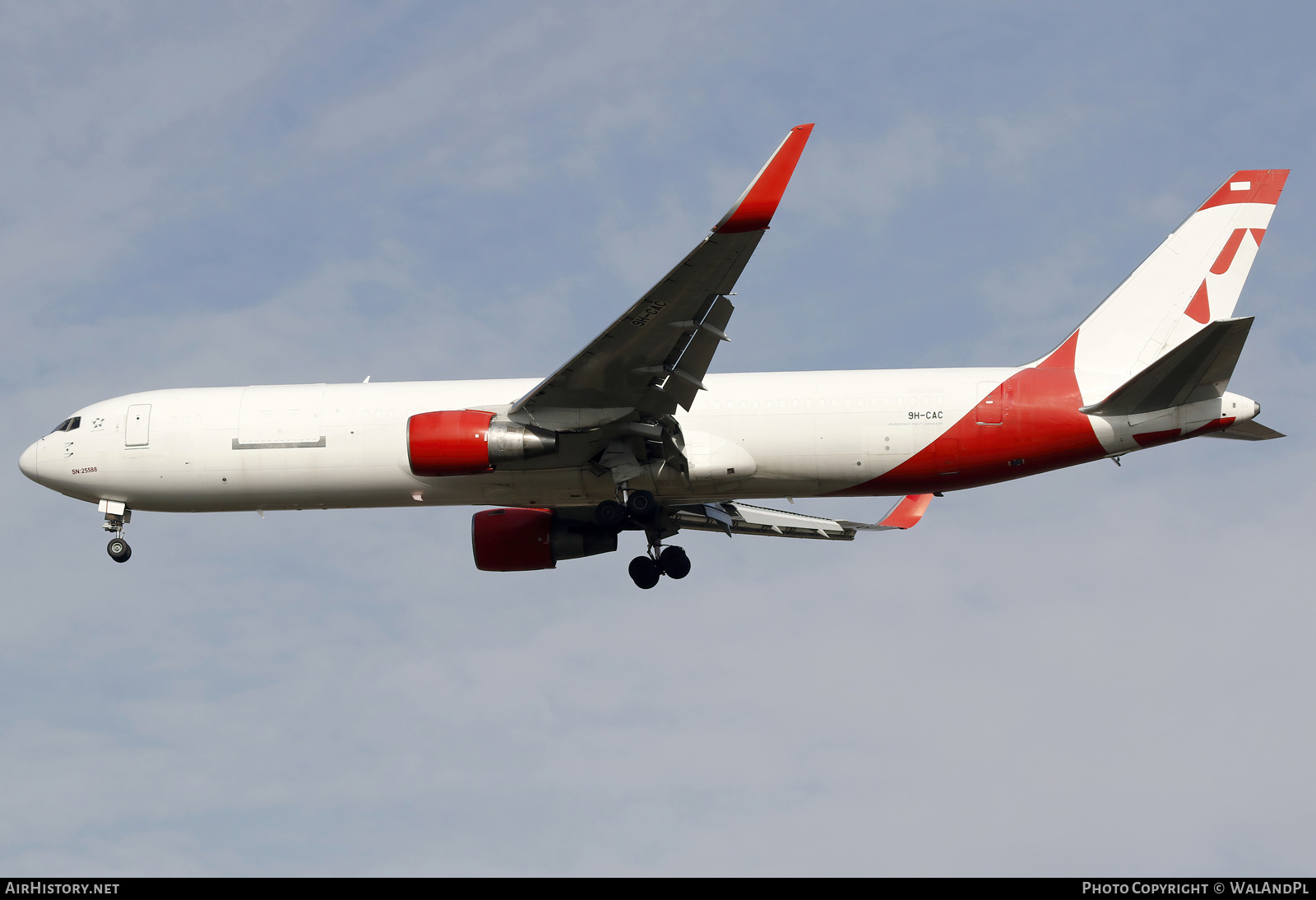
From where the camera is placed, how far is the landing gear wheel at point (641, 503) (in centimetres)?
2641

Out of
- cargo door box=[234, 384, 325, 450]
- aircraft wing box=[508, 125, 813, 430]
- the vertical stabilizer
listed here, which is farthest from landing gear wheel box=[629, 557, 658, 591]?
the vertical stabilizer

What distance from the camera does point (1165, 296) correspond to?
27.3 meters

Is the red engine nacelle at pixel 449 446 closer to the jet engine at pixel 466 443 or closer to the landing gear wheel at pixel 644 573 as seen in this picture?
the jet engine at pixel 466 443

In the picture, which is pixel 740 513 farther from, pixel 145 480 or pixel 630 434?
pixel 145 480

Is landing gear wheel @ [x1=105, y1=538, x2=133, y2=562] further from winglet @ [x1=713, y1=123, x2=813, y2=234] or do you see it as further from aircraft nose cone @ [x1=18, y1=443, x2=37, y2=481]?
winglet @ [x1=713, y1=123, x2=813, y2=234]

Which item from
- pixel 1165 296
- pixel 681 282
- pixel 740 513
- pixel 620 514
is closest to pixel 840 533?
pixel 740 513

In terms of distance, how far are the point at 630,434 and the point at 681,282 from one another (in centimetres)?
455

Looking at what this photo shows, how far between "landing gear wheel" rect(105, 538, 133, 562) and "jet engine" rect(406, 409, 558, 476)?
7755mm

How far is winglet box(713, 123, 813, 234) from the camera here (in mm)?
20297

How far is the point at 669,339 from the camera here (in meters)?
23.6

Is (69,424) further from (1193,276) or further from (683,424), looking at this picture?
(1193,276)

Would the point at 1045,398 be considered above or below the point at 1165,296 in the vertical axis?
below

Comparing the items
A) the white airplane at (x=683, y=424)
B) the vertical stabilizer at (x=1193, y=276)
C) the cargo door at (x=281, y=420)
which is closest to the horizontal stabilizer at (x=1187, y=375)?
the white airplane at (x=683, y=424)
